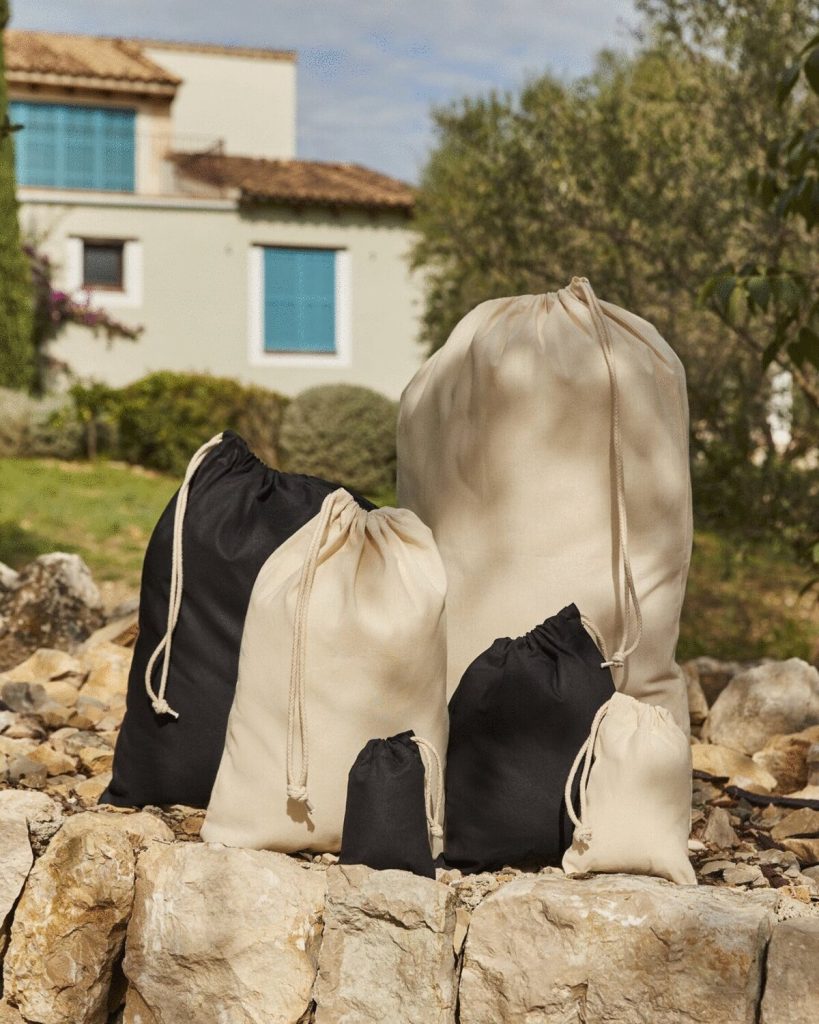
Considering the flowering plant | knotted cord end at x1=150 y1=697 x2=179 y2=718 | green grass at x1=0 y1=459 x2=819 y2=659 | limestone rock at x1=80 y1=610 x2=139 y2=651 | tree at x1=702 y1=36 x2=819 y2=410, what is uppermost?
the flowering plant

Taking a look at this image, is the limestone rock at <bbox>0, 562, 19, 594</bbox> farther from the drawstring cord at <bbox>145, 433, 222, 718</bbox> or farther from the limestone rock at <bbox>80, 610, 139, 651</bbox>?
the drawstring cord at <bbox>145, 433, 222, 718</bbox>

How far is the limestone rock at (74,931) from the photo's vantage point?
2098mm

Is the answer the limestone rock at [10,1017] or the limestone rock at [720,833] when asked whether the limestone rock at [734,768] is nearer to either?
the limestone rock at [720,833]

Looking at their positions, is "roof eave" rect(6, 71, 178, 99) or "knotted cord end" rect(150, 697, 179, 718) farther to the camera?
"roof eave" rect(6, 71, 178, 99)

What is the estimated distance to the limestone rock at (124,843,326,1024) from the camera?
2.00 metres

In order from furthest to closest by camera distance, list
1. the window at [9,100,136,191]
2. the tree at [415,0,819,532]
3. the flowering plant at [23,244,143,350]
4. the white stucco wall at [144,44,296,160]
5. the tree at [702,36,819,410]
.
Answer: the white stucco wall at [144,44,296,160] < the window at [9,100,136,191] < the flowering plant at [23,244,143,350] < the tree at [415,0,819,532] < the tree at [702,36,819,410]

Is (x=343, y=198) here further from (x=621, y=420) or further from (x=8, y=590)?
(x=621, y=420)

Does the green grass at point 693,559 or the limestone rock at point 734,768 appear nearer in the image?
the limestone rock at point 734,768

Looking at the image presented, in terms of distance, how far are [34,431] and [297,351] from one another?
5463 millimetres

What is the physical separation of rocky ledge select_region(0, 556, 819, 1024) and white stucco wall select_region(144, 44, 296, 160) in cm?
2352

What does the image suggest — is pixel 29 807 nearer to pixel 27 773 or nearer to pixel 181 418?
pixel 27 773

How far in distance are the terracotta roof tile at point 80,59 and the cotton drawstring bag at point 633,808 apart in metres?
19.3

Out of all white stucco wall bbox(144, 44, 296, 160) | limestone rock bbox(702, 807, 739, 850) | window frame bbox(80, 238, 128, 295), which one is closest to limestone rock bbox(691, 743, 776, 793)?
limestone rock bbox(702, 807, 739, 850)

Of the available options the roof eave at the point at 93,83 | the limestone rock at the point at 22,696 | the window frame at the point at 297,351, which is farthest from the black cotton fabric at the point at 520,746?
the roof eave at the point at 93,83
